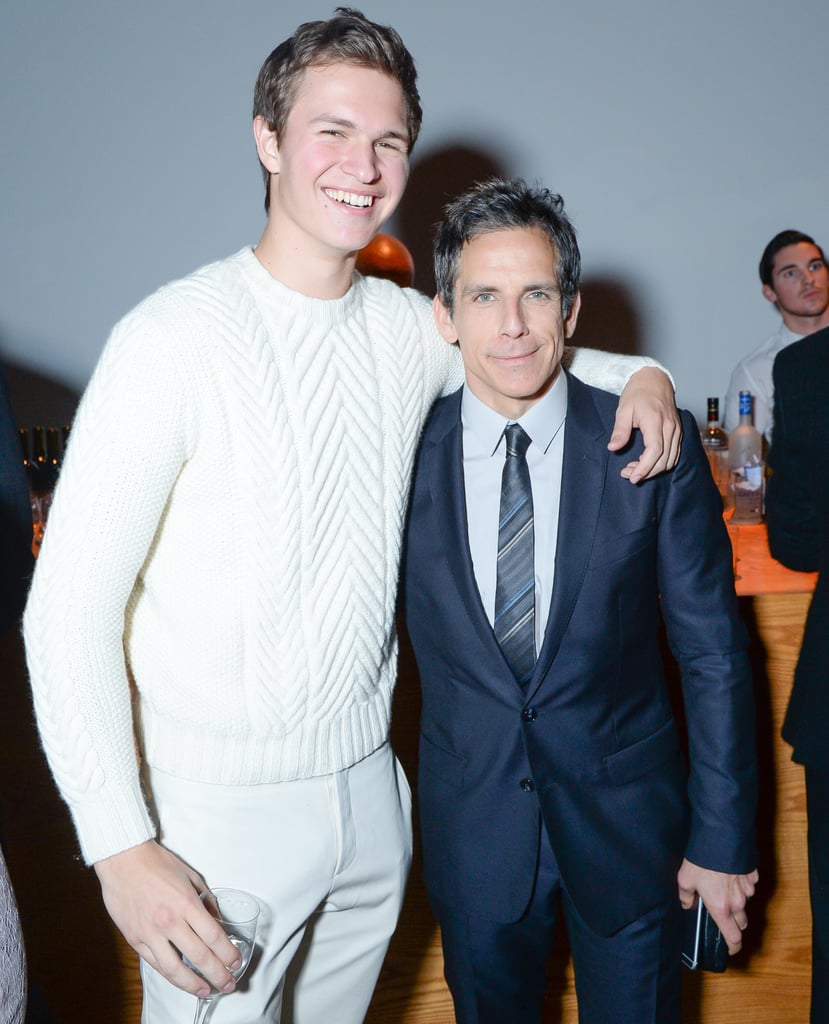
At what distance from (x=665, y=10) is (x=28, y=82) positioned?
7.79 ft

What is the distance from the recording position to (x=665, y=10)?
3.88 meters

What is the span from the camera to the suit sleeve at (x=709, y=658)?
1.48m

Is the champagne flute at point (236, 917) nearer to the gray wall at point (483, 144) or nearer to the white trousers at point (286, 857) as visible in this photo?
the white trousers at point (286, 857)

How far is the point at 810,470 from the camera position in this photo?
1806 mm

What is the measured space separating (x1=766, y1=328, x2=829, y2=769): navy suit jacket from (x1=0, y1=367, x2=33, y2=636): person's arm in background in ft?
4.07

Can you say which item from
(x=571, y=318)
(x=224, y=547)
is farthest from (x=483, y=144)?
(x=224, y=547)

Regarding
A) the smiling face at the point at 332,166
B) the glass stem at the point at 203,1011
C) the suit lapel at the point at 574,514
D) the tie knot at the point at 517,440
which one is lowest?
the glass stem at the point at 203,1011

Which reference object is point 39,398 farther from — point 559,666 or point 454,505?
point 559,666

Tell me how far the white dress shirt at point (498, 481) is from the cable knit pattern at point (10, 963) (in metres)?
0.79

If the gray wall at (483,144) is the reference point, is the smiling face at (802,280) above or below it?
below

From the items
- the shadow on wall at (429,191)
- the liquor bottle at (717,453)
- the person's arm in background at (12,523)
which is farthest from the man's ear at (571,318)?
the shadow on wall at (429,191)

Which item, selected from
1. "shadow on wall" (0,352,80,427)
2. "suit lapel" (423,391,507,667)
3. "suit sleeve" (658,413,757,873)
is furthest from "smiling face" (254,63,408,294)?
"shadow on wall" (0,352,80,427)

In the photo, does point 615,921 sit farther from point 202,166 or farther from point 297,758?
point 202,166

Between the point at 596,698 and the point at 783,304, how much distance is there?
9.79ft
